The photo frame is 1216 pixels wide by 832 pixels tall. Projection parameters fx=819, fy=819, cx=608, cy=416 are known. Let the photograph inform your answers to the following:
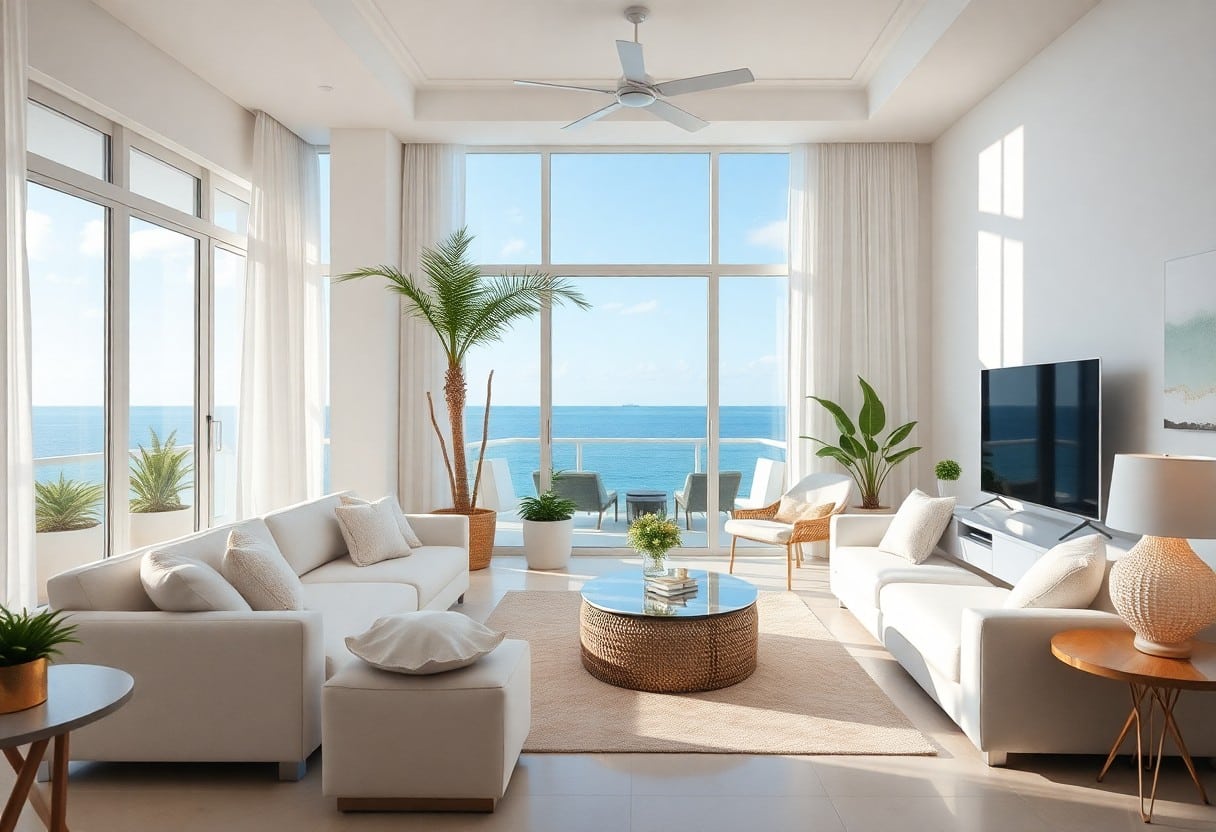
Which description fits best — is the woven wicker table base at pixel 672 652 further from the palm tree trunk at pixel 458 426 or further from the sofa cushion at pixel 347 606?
the palm tree trunk at pixel 458 426

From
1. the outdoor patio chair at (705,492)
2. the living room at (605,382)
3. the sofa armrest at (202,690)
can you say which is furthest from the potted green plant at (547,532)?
the sofa armrest at (202,690)

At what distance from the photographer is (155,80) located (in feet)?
→ 16.3

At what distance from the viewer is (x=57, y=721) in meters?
1.79

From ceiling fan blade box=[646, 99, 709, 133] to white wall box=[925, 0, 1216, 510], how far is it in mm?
1986

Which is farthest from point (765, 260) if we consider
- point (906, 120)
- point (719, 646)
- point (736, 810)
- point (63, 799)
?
point (63, 799)

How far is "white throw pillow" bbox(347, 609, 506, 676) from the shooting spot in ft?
8.45

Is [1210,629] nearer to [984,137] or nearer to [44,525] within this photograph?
[984,137]

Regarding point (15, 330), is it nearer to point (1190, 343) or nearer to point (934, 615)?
point (934, 615)

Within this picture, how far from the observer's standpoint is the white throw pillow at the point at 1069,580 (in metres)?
3.02

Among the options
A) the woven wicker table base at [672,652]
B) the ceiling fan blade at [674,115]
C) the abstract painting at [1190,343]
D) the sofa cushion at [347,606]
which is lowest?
the woven wicker table base at [672,652]

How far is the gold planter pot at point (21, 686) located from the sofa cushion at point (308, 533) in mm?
2099

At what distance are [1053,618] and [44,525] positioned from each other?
15.6ft

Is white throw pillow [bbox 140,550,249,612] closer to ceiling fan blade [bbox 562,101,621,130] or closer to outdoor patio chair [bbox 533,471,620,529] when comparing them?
ceiling fan blade [bbox 562,101,621,130]

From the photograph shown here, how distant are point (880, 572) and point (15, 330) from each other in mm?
4289
